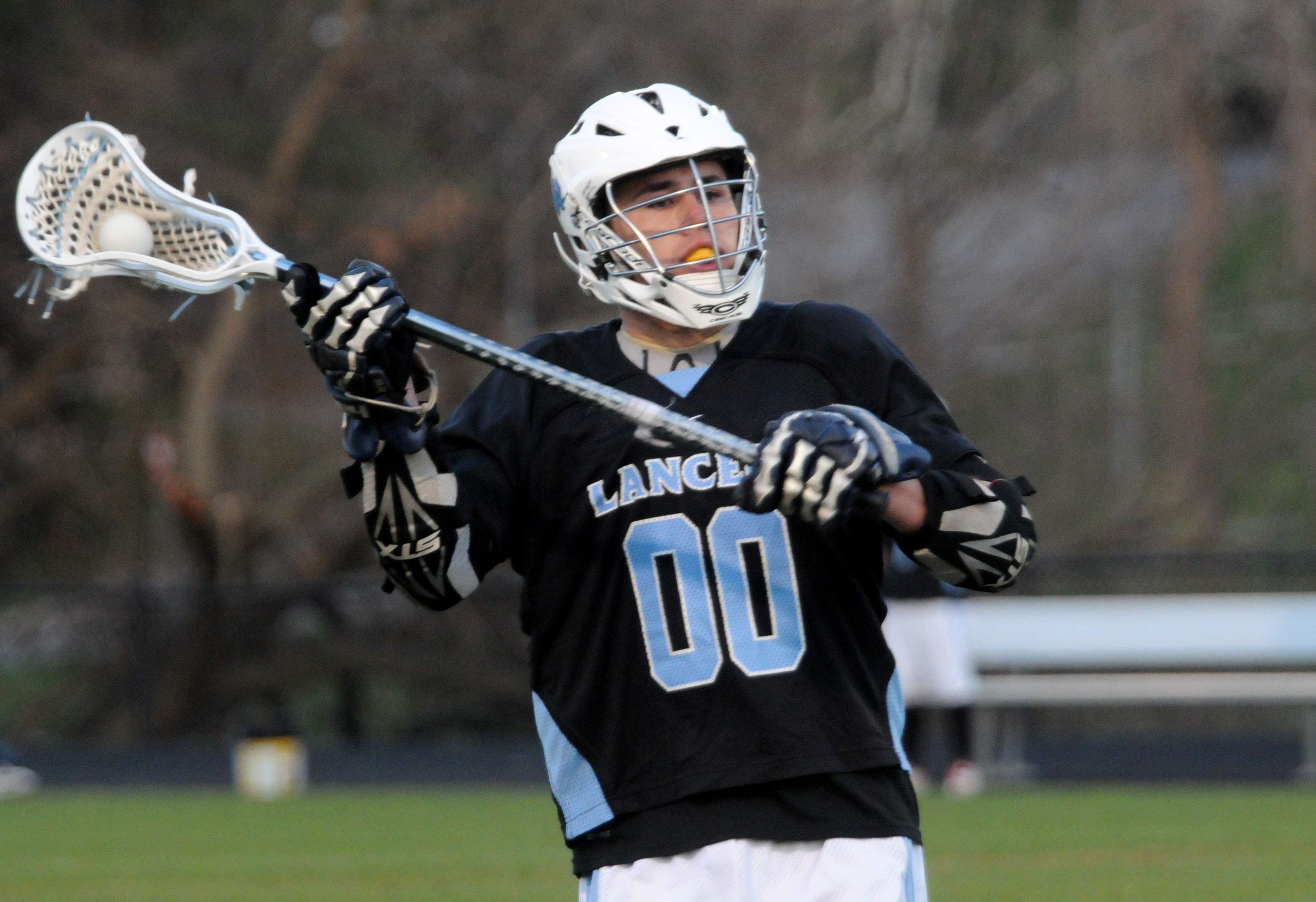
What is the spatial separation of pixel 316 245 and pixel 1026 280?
631 cm

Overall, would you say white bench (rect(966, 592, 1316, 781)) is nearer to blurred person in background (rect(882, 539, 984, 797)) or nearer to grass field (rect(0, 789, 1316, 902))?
blurred person in background (rect(882, 539, 984, 797))

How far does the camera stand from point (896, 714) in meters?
3.10

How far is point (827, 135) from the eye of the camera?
54.7 feet

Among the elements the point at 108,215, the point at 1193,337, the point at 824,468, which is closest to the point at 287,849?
the point at 108,215

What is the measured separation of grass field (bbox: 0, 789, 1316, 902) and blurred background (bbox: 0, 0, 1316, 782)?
3.90 m

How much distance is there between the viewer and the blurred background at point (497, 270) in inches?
609

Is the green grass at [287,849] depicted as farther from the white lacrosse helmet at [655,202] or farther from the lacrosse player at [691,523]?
the white lacrosse helmet at [655,202]

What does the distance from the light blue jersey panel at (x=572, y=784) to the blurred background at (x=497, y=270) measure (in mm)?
11658

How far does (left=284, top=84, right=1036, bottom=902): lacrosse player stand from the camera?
116 inches

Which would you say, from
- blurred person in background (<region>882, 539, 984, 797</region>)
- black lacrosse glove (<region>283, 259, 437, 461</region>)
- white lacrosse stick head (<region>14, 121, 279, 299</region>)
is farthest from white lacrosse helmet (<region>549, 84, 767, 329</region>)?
blurred person in background (<region>882, 539, 984, 797</region>)

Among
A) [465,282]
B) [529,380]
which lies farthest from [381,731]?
[529,380]

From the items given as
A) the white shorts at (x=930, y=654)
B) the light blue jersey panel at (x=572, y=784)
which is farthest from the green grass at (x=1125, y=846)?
the light blue jersey panel at (x=572, y=784)

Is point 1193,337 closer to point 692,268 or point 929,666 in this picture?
point 929,666

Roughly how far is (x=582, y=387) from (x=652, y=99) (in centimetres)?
56
